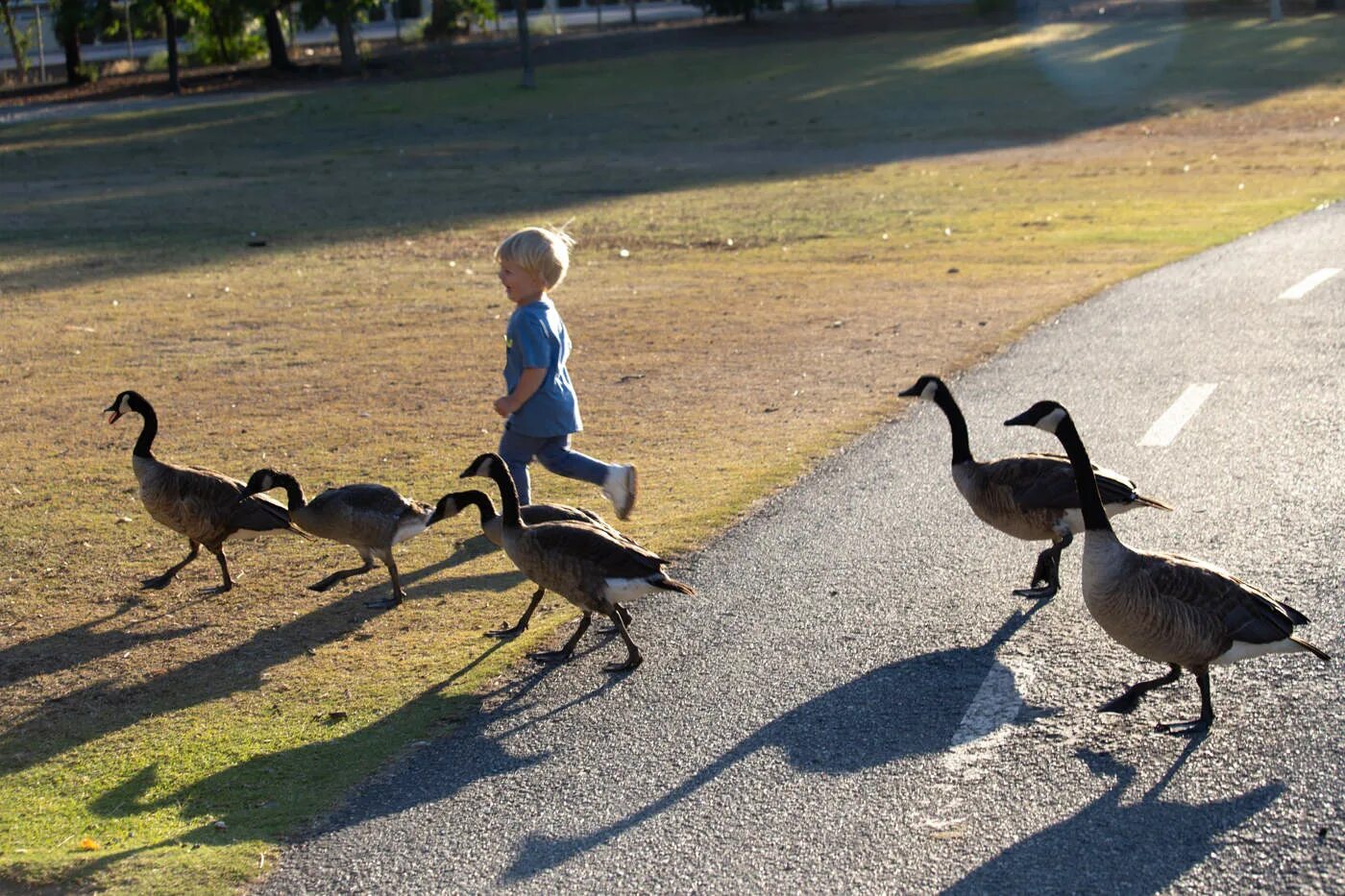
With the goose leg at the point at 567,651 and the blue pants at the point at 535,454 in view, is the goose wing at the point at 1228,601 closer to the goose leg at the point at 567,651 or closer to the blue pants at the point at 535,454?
the goose leg at the point at 567,651

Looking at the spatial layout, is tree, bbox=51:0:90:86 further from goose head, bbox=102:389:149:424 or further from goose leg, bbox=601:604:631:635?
goose leg, bbox=601:604:631:635

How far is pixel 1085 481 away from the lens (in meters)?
5.62

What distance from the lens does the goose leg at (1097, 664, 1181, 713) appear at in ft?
17.5

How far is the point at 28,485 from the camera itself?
9.25 meters

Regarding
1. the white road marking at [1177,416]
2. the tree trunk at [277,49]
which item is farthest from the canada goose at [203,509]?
the tree trunk at [277,49]

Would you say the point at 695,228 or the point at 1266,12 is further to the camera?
the point at 1266,12

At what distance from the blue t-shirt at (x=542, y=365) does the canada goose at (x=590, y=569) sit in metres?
1.32

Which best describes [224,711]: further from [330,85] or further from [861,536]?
[330,85]

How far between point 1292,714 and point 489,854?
9.15 ft

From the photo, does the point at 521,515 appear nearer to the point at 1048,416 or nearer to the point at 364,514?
the point at 364,514

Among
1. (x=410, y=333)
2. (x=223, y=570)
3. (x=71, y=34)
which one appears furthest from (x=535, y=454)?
(x=71, y=34)

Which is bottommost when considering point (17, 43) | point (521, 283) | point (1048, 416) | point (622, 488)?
point (622, 488)

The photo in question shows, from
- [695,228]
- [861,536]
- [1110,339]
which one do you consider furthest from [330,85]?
[861,536]

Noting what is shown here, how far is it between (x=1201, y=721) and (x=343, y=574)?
4025 millimetres
